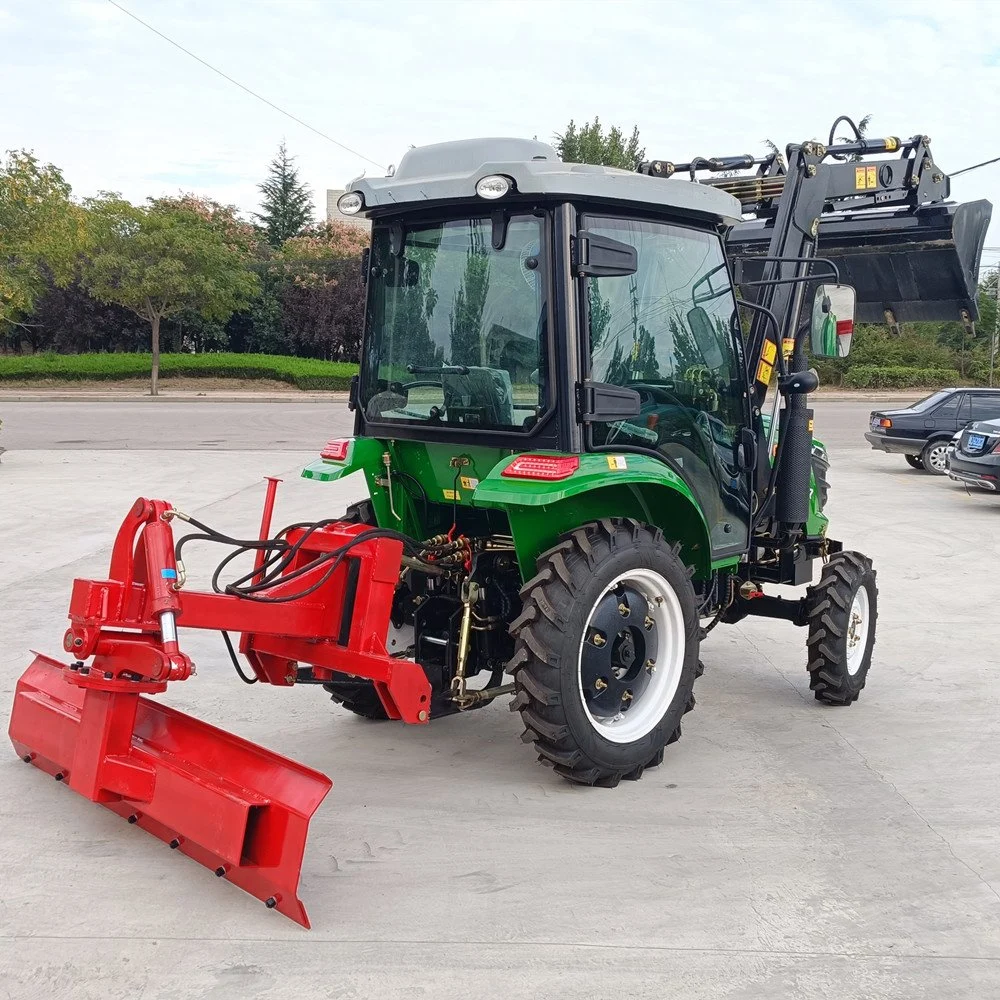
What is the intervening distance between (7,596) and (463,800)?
5.08 metres

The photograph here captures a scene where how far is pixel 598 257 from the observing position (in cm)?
459

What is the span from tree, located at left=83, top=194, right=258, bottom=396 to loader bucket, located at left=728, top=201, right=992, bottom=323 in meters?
29.9

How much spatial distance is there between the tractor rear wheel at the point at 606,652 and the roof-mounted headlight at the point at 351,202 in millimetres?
1739

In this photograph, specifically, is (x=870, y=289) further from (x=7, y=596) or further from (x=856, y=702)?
(x=7, y=596)

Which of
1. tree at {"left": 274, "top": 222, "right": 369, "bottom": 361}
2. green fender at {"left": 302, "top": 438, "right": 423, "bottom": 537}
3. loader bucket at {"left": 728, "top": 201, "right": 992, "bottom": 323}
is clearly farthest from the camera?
tree at {"left": 274, "top": 222, "right": 369, "bottom": 361}

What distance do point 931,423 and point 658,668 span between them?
15.1 m

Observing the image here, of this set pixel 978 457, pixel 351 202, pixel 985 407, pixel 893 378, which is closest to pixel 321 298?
pixel 893 378

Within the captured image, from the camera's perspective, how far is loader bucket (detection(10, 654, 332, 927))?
376 centimetres

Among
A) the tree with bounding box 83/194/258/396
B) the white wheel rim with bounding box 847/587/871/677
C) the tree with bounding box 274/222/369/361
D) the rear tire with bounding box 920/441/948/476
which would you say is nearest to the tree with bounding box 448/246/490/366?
the white wheel rim with bounding box 847/587/871/677

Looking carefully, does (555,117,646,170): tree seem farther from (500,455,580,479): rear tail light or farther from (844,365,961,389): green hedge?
(500,455,580,479): rear tail light

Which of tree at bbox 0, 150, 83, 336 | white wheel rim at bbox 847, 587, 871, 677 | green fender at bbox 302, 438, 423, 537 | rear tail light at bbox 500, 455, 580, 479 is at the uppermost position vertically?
tree at bbox 0, 150, 83, 336

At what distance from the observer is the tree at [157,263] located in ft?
112

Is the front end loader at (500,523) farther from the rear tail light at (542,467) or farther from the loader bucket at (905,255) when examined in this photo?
the loader bucket at (905,255)

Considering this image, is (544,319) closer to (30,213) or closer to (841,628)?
(841,628)
